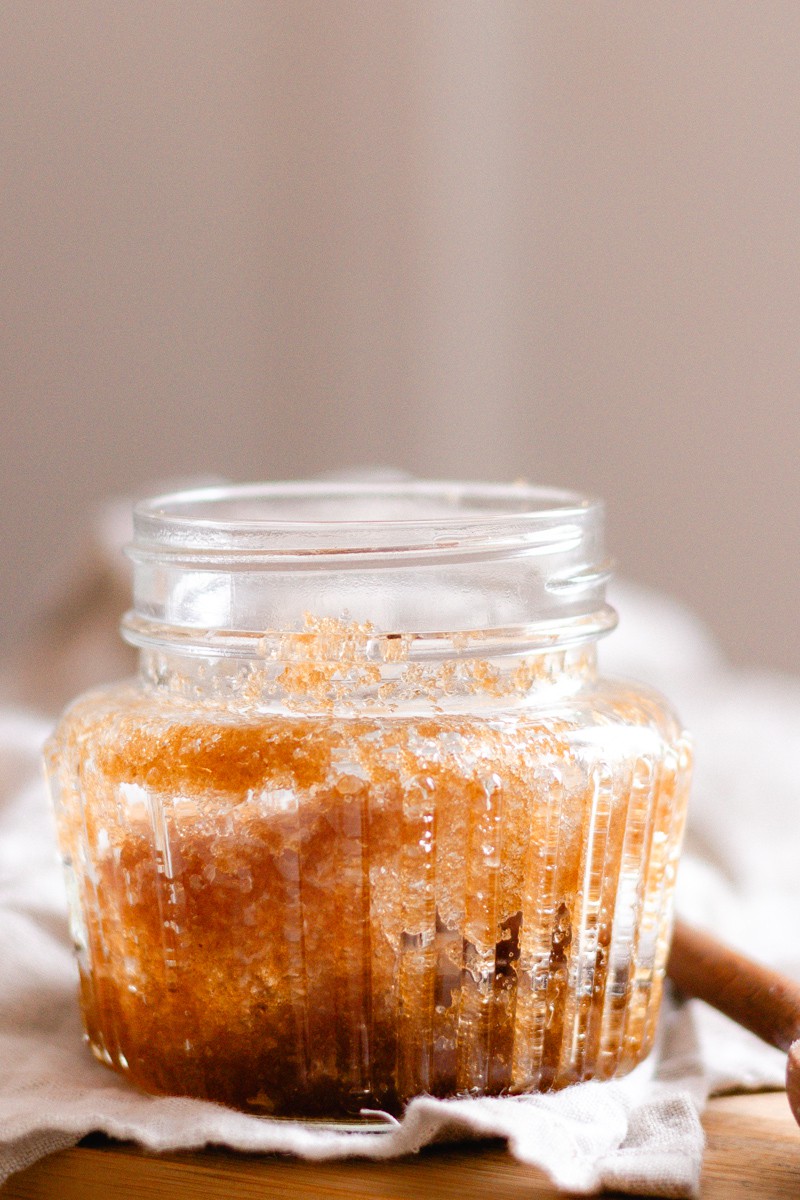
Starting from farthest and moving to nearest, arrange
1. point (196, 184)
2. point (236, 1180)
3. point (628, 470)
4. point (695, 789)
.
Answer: point (628, 470)
point (196, 184)
point (695, 789)
point (236, 1180)

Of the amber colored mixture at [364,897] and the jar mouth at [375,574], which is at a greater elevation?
the jar mouth at [375,574]

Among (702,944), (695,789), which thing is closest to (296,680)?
(702,944)

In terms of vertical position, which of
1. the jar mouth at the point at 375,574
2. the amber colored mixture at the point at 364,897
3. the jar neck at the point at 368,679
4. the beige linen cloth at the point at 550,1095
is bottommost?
the beige linen cloth at the point at 550,1095

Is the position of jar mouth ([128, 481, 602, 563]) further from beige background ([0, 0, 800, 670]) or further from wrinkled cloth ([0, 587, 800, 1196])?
beige background ([0, 0, 800, 670])

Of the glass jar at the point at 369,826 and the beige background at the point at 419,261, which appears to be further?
the beige background at the point at 419,261

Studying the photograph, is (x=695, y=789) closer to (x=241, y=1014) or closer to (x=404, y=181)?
(x=241, y=1014)

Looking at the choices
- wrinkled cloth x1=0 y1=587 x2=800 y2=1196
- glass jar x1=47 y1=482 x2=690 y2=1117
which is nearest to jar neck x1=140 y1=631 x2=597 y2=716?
glass jar x1=47 y1=482 x2=690 y2=1117

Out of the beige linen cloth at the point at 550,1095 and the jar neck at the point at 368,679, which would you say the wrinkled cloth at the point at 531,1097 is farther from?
the jar neck at the point at 368,679

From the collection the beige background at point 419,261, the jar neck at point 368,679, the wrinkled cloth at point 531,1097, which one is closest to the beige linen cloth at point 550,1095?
the wrinkled cloth at point 531,1097
